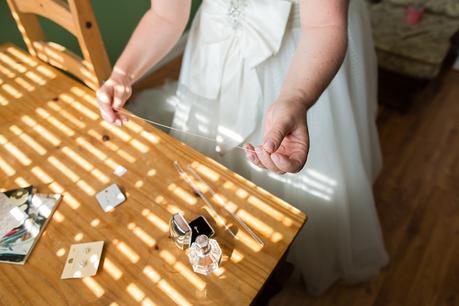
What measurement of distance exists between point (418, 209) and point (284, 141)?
44.5 inches

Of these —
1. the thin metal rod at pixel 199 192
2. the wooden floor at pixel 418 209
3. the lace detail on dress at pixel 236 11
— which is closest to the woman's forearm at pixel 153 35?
the lace detail on dress at pixel 236 11

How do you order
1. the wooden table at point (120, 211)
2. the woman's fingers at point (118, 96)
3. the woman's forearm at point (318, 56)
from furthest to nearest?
the woman's fingers at point (118, 96), the woman's forearm at point (318, 56), the wooden table at point (120, 211)

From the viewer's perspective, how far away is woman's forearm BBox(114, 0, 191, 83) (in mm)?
804

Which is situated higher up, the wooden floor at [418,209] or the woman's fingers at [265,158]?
the woman's fingers at [265,158]

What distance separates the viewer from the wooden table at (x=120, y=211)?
53 cm

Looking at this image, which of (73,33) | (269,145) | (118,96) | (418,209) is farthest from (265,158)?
(418,209)

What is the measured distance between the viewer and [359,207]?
1.09 metres

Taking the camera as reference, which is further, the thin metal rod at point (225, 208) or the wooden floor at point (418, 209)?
the wooden floor at point (418, 209)

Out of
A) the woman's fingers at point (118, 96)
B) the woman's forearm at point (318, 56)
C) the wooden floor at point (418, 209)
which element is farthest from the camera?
the wooden floor at point (418, 209)

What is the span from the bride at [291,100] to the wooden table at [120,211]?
9cm

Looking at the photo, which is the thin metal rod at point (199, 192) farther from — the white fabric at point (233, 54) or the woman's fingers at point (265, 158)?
the white fabric at point (233, 54)

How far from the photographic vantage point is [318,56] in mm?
652

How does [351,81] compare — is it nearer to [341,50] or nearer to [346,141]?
[346,141]

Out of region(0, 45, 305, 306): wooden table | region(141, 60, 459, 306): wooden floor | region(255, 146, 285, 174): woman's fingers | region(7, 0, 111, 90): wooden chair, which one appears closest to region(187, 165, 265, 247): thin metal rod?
region(0, 45, 305, 306): wooden table
